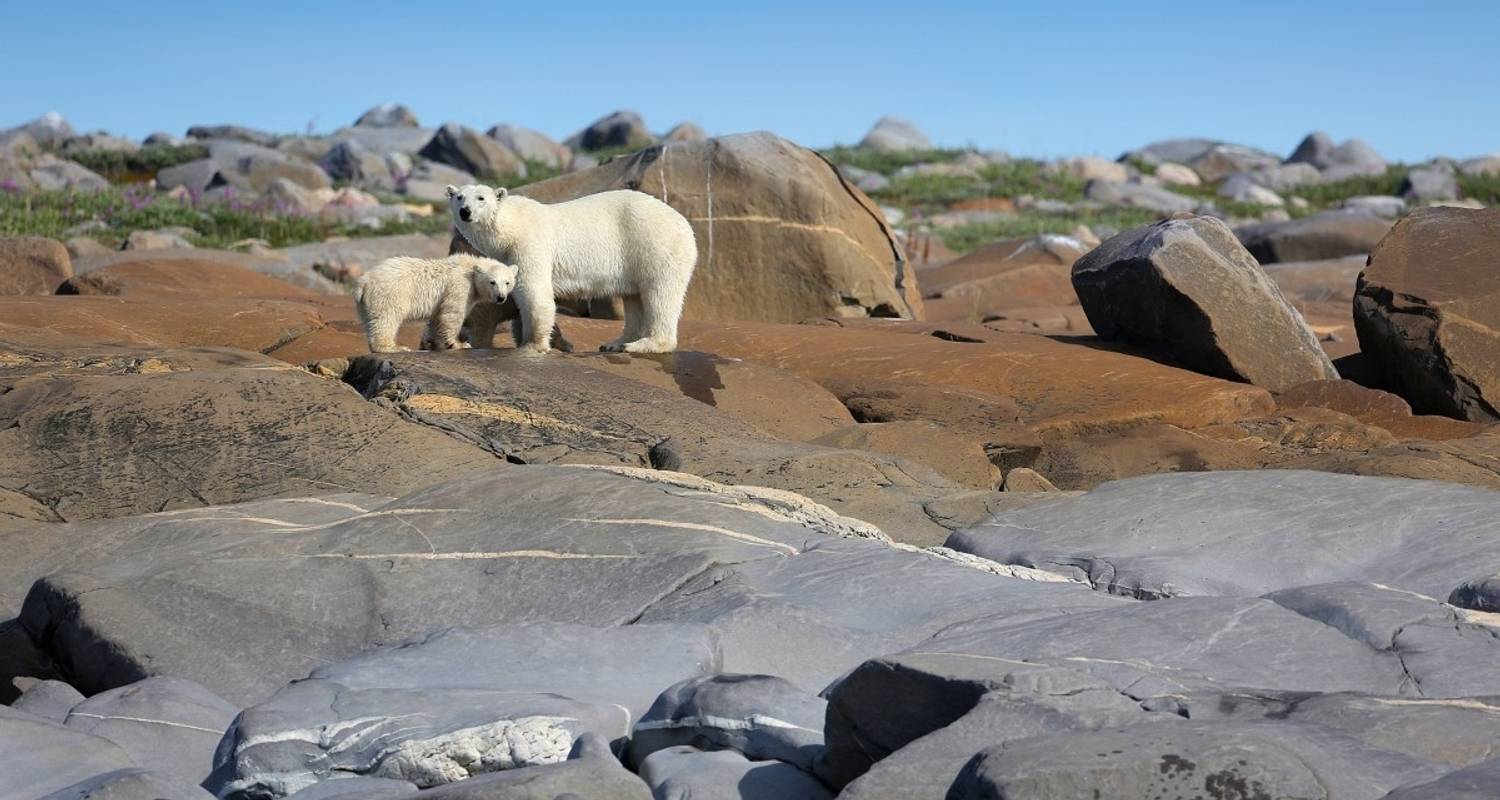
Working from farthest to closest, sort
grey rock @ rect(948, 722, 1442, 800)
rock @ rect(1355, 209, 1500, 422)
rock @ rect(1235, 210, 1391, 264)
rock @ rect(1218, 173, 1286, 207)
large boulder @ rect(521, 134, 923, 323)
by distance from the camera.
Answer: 1. rock @ rect(1218, 173, 1286, 207)
2. rock @ rect(1235, 210, 1391, 264)
3. large boulder @ rect(521, 134, 923, 323)
4. rock @ rect(1355, 209, 1500, 422)
5. grey rock @ rect(948, 722, 1442, 800)

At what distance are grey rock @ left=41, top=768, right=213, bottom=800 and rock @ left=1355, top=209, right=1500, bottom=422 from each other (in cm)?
1093

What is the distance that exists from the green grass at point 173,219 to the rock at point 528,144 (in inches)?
742

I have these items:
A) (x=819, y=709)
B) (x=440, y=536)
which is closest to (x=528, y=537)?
(x=440, y=536)

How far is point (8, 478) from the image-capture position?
8.27m

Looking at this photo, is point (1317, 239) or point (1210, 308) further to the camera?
point (1317, 239)

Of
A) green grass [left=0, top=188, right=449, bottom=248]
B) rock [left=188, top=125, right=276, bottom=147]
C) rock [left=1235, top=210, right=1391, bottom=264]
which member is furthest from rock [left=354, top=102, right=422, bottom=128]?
rock [left=1235, top=210, right=1391, bottom=264]

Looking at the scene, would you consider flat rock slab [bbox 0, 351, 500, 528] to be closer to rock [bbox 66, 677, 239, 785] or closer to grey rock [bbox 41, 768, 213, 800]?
rock [bbox 66, 677, 239, 785]

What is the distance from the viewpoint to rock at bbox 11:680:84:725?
236 inches

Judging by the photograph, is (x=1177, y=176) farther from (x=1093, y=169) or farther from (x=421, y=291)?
(x=421, y=291)

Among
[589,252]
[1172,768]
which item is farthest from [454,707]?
[589,252]

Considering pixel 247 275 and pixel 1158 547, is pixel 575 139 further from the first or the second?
pixel 1158 547

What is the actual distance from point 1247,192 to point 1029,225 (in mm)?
13096

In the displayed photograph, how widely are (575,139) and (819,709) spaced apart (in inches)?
2070

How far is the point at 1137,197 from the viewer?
1671 inches
